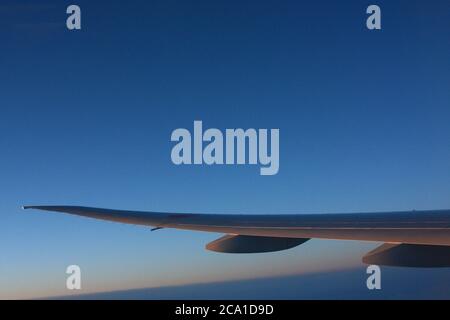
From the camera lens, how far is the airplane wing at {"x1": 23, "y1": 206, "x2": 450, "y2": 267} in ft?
9.76

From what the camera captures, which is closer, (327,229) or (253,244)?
(327,229)

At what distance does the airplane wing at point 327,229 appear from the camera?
2.97 metres

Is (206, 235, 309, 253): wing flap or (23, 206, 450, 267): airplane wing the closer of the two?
(23, 206, 450, 267): airplane wing

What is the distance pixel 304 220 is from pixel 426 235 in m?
0.93

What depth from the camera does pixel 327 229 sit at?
127 inches

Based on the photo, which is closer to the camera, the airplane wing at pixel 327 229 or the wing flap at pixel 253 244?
the airplane wing at pixel 327 229
